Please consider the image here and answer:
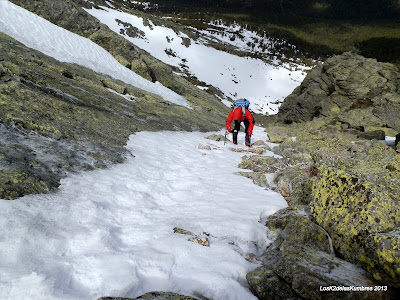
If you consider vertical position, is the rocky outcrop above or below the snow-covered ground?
above

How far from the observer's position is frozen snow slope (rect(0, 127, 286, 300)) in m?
2.96

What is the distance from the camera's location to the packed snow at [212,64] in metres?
69.7

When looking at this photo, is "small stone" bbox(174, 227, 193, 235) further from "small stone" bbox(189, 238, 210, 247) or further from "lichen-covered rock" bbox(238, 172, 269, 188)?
"lichen-covered rock" bbox(238, 172, 269, 188)

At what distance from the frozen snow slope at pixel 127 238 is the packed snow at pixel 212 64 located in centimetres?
6133

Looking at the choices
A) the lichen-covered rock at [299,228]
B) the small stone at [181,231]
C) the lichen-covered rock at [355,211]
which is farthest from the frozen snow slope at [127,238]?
the lichen-covered rock at [355,211]

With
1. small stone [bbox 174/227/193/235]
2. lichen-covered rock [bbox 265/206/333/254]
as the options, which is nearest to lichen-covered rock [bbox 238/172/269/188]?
lichen-covered rock [bbox 265/206/333/254]

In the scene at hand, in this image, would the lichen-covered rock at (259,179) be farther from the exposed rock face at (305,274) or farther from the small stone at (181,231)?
the small stone at (181,231)

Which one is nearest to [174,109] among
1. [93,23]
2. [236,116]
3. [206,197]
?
[236,116]

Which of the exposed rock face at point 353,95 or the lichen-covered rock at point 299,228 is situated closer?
the lichen-covered rock at point 299,228

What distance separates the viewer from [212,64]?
79.2m

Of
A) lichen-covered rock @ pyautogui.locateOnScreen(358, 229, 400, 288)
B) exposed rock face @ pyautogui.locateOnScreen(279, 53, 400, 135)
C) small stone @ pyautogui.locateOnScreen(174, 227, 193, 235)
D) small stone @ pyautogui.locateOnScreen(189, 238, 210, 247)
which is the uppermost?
exposed rock face @ pyautogui.locateOnScreen(279, 53, 400, 135)

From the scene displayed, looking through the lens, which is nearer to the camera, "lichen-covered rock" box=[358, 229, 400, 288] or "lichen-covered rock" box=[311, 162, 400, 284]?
"lichen-covered rock" box=[358, 229, 400, 288]

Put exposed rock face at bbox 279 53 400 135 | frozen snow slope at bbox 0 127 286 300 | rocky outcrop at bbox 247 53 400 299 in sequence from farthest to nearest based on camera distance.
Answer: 1. exposed rock face at bbox 279 53 400 135
2. rocky outcrop at bbox 247 53 400 299
3. frozen snow slope at bbox 0 127 286 300

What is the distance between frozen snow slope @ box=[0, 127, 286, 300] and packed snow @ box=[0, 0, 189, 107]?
1725cm
